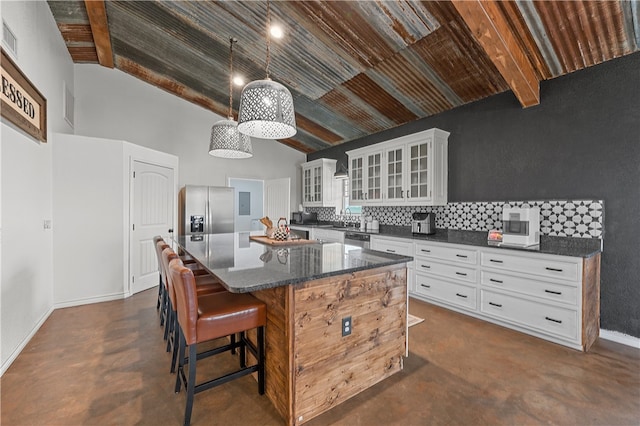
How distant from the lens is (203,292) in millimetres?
2152

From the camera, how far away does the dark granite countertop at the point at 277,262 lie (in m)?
1.49

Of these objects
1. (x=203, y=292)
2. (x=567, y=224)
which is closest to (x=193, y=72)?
(x=203, y=292)

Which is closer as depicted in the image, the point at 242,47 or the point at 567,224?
the point at 567,224

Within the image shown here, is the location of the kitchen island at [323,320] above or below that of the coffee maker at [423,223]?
below

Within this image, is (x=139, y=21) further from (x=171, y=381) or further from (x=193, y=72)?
(x=171, y=381)

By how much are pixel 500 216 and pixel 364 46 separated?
8.36ft

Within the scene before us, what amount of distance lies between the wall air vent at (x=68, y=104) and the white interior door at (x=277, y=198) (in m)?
3.45

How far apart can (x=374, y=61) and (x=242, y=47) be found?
172cm

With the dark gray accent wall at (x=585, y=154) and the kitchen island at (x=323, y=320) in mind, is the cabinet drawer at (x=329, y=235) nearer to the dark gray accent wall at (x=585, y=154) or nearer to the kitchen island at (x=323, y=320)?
the dark gray accent wall at (x=585, y=154)

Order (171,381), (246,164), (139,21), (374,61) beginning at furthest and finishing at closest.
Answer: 1. (246,164)
2. (139,21)
3. (374,61)
4. (171,381)

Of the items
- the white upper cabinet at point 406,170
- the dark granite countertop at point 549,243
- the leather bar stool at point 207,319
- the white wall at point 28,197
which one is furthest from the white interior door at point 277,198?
the leather bar stool at point 207,319

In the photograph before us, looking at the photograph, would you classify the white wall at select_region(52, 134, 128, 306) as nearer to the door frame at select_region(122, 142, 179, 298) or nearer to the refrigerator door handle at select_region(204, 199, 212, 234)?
the door frame at select_region(122, 142, 179, 298)

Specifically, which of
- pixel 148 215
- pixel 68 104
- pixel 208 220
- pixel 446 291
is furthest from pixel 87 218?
pixel 446 291

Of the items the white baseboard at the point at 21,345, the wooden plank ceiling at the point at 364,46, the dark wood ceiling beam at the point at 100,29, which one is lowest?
the white baseboard at the point at 21,345
